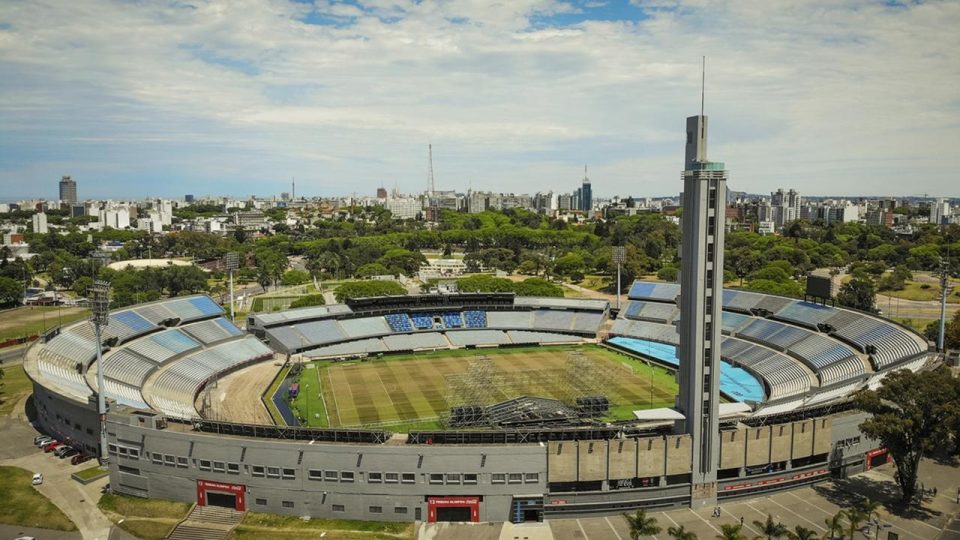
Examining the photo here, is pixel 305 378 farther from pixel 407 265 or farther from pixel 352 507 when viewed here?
pixel 407 265

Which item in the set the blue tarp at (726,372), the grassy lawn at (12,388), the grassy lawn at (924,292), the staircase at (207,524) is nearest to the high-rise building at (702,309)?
the blue tarp at (726,372)

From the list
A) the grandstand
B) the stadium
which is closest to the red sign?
the stadium

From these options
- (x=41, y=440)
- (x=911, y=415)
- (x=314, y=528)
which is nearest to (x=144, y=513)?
(x=314, y=528)

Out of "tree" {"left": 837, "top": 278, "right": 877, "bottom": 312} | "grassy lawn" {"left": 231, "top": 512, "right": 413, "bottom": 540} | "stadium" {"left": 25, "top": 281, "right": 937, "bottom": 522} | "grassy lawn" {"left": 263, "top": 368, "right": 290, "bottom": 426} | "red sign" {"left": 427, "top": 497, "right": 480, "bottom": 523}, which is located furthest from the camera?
"tree" {"left": 837, "top": 278, "right": 877, "bottom": 312}

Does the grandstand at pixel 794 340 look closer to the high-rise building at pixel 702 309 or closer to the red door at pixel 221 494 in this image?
the high-rise building at pixel 702 309

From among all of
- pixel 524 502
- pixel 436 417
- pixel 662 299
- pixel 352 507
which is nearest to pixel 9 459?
pixel 352 507

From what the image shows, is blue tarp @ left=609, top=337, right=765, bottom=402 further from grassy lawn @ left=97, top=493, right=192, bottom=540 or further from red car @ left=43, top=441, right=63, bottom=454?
red car @ left=43, top=441, right=63, bottom=454
